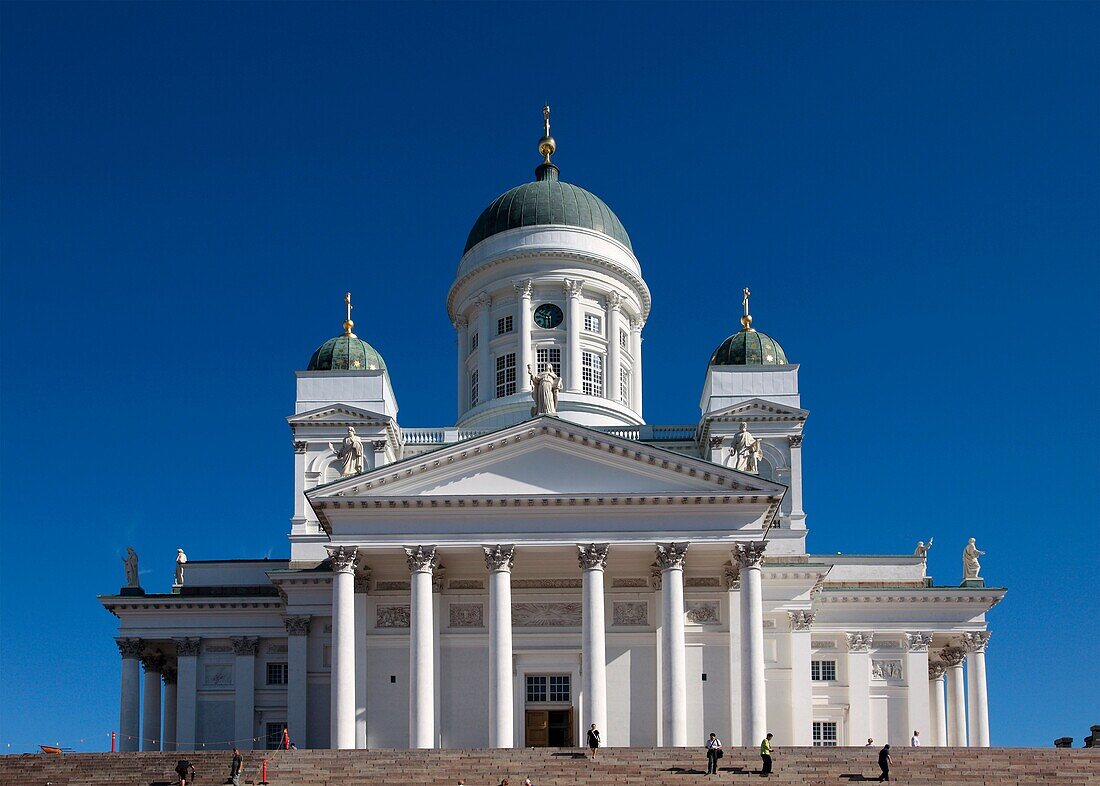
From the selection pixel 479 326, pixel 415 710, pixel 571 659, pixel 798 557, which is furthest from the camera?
pixel 479 326

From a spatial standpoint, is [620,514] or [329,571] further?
[329,571]

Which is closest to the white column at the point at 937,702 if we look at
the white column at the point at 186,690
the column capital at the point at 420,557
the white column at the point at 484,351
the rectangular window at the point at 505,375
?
the rectangular window at the point at 505,375

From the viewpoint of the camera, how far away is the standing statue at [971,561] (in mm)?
63656

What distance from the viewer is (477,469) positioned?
164 feet

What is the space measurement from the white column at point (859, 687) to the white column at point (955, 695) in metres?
4.03

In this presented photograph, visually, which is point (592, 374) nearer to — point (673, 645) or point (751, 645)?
point (673, 645)

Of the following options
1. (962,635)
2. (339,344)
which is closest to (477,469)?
(339,344)

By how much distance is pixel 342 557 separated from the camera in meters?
49.8

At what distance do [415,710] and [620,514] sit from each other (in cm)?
886

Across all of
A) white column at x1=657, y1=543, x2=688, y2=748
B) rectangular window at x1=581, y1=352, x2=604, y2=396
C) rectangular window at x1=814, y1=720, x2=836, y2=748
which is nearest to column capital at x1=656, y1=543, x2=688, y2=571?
white column at x1=657, y1=543, x2=688, y2=748

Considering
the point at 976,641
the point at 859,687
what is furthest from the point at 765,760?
the point at 976,641

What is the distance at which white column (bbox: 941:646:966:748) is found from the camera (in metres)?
63.4

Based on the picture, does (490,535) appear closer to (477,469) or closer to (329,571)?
(477,469)

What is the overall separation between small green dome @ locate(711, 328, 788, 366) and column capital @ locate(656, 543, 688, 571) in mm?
15526
